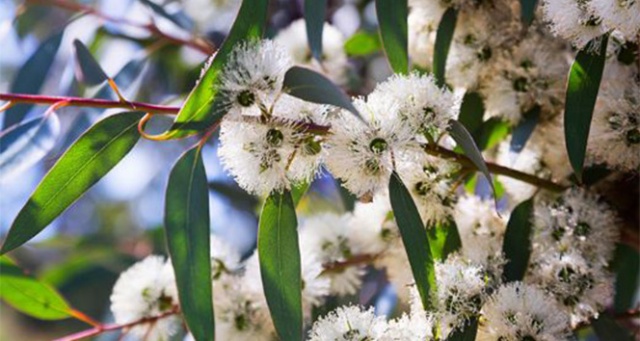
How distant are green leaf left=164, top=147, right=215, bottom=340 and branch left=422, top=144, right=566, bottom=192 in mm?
261

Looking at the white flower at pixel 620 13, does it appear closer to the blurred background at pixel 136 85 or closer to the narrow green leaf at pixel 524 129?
the narrow green leaf at pixel 524 129

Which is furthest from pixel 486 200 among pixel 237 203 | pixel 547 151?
pixel 237 203

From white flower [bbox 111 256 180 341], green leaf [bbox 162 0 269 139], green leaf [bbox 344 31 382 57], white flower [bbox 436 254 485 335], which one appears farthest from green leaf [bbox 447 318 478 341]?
green leaf [bbox 344 31 382 57]

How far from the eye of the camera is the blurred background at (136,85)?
1.90m

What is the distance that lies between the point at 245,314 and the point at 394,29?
42 cm

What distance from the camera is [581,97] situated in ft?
4.25

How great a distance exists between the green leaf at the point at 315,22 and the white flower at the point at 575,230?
0.35m

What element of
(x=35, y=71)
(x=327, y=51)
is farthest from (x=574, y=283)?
(x=35, y=71)

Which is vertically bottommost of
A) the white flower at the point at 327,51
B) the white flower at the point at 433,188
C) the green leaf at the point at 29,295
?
the white flower at the point at 433,188

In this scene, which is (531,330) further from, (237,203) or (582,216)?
(237,203)

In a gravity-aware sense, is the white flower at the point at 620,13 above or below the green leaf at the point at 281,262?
above

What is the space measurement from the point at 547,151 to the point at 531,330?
377mm

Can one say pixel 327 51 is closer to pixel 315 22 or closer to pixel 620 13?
pixel 315 22

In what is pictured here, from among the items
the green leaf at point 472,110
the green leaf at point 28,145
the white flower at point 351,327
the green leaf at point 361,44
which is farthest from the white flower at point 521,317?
the green leaf at point 361,44
